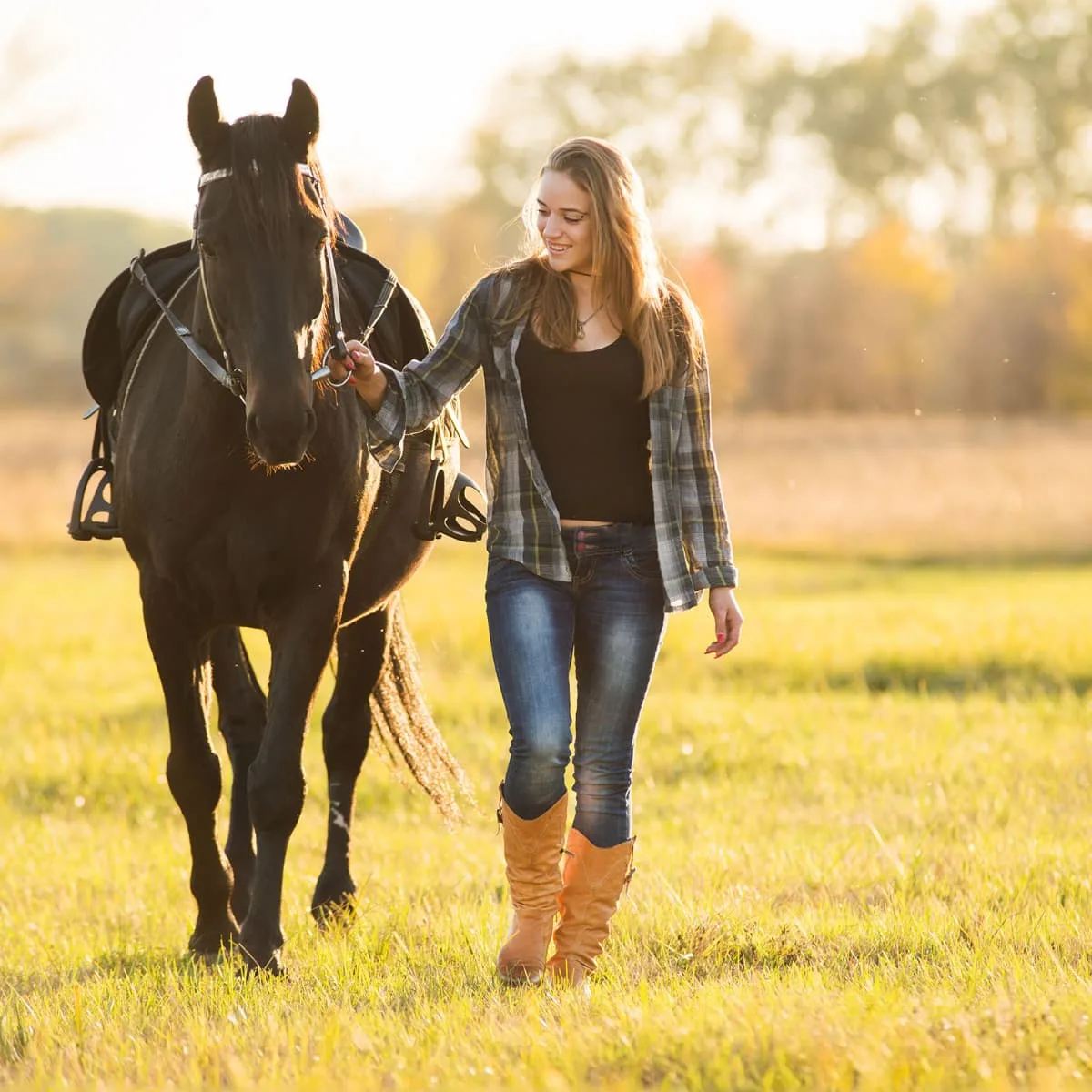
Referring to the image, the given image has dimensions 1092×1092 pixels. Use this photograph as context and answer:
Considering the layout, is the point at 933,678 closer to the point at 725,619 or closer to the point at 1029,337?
the point at 725,619

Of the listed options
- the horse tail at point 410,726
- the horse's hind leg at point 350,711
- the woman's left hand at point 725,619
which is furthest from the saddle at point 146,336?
the woman's left hand at point 725,619

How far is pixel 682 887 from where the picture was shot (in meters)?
5.58

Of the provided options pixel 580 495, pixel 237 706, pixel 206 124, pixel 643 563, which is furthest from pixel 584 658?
pixel 237 706

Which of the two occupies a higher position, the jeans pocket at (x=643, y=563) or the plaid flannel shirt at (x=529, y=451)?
the plaid flannel shirt at (x=529, y=451)

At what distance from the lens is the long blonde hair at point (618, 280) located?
4.14 metres

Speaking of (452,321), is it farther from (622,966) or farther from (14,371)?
(14,371)

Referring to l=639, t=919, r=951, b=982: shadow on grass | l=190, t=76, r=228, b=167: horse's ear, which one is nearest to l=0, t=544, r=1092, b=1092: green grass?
l=639, t=919, r=951, b=982: shadow on grass

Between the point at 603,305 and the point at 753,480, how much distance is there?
22.4m

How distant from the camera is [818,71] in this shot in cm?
6281

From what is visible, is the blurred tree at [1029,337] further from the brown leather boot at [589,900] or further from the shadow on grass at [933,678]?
the brown leather boot at [589,900]

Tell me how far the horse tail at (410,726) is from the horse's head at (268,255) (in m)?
2.14

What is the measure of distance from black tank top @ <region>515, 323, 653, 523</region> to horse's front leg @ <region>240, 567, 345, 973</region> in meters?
0.92

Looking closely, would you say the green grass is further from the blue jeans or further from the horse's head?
the horse's head

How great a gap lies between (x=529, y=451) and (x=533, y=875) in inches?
46.5
